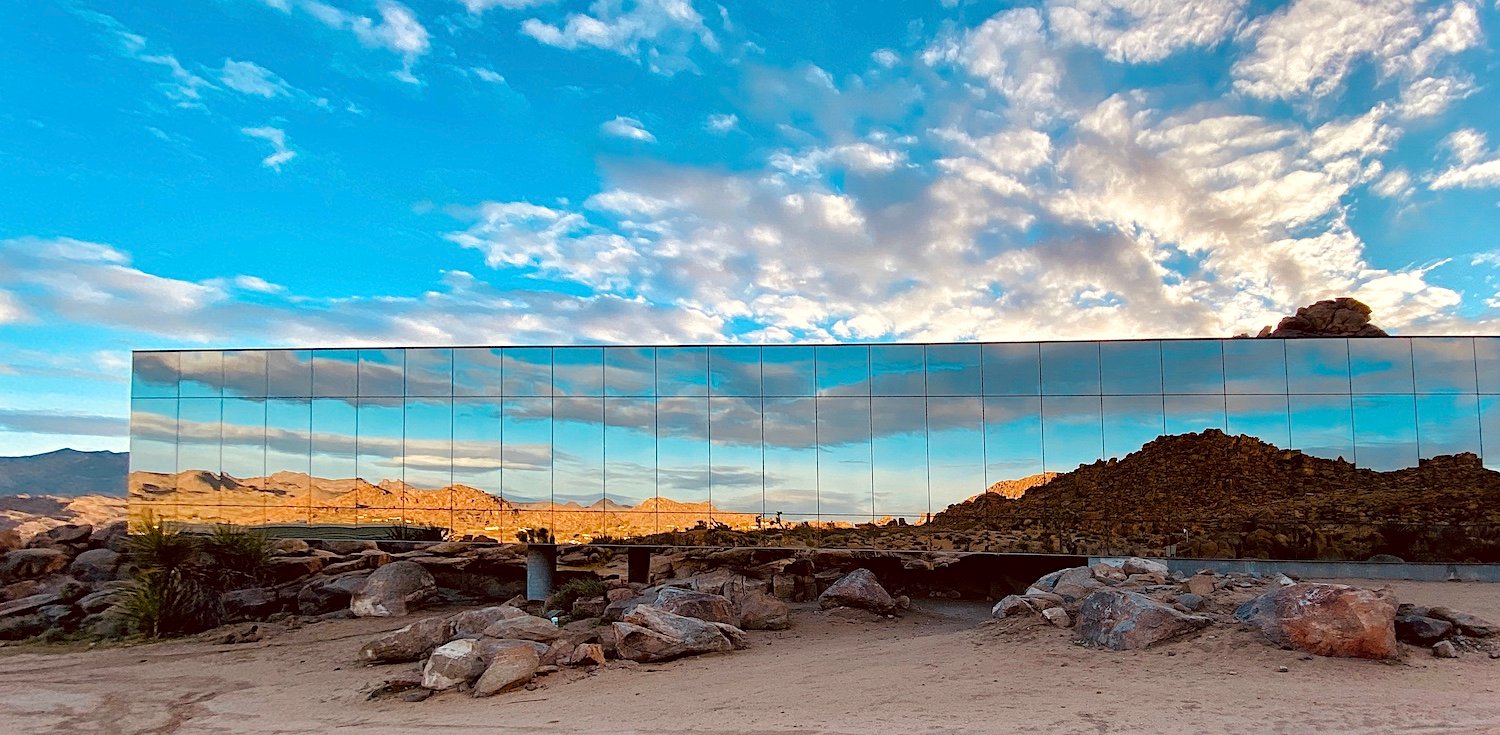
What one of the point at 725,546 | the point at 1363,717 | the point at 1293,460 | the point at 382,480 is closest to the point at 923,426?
the point at 725,546

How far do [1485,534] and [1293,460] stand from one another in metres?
3.99

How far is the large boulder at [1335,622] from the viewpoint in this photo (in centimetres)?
1168

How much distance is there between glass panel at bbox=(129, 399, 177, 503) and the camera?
23.1 meters

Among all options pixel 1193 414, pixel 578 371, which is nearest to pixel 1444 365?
pixel 1193 414

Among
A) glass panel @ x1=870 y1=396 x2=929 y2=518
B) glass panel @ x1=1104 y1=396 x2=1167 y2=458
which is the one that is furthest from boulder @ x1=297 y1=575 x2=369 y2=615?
glass panel @ x1=1104 y1=396 x2=1167 y2=458

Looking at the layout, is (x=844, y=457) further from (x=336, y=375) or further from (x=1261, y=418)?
(x=336, y=375)

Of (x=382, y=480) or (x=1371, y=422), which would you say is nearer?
(x=1371, y=422)

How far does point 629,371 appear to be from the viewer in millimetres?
21984

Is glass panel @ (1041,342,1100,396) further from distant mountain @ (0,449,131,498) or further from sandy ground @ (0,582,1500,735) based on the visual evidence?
distant mountain @ (0,449,131,498)

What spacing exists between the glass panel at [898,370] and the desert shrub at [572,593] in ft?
26.2

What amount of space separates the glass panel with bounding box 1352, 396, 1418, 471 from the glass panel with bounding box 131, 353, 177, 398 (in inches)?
1120

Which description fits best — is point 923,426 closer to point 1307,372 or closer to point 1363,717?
point 1307,372

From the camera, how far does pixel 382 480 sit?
73.9 ft

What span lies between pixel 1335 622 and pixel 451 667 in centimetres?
1231
